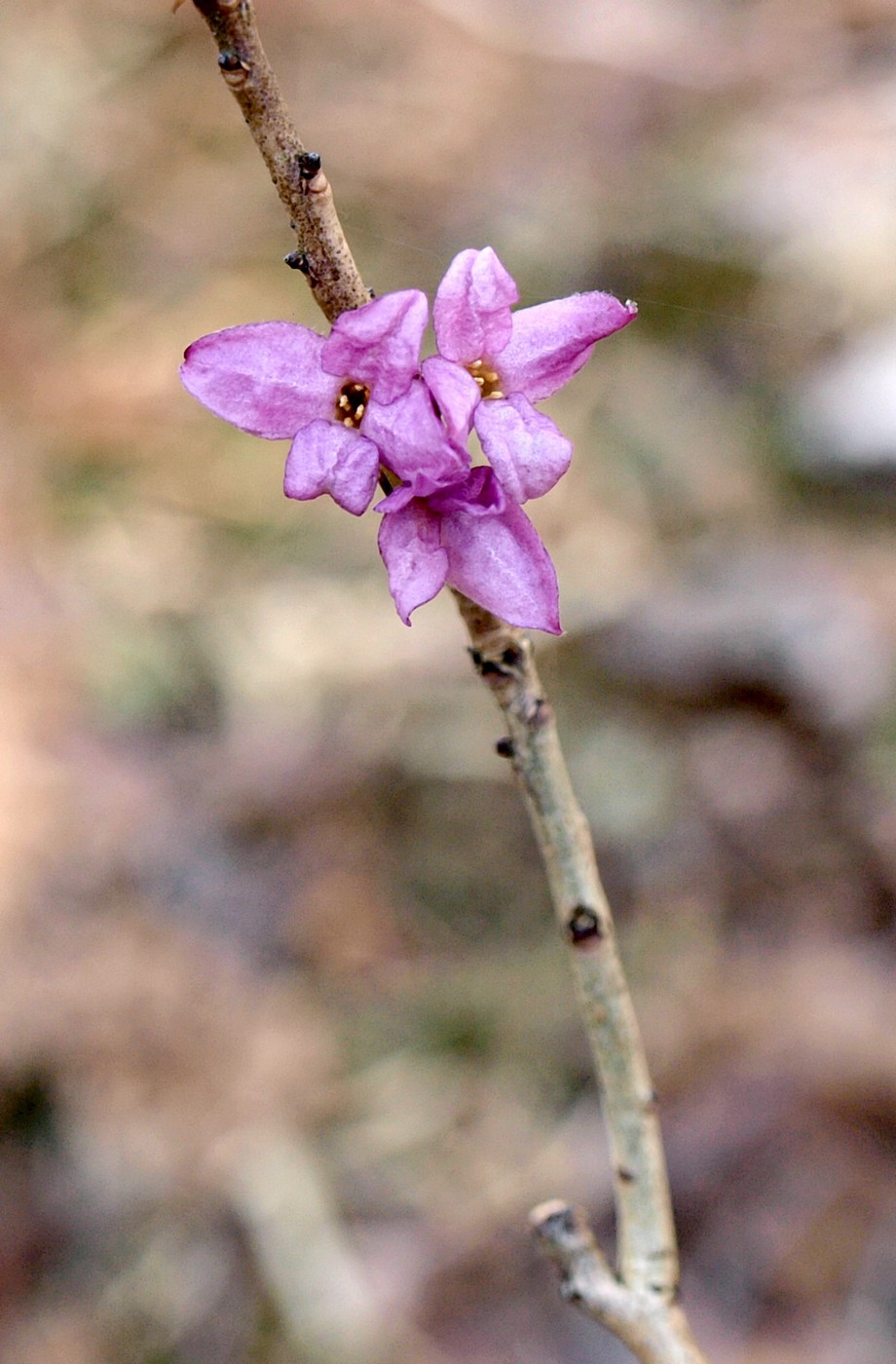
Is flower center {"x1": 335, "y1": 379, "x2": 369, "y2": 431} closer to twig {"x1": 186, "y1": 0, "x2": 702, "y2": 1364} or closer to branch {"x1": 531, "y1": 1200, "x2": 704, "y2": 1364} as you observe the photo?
twig {"x1": 186, "y1": 0, "x2": 702, "y2": 1364}

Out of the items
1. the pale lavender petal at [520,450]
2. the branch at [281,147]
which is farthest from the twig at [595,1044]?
the branch at [281,147]

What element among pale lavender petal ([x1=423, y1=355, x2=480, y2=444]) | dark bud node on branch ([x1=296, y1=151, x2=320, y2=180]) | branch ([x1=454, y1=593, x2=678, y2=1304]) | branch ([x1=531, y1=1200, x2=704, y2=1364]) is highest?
dark bud node on branch ([x1=296, y1=151, x2=320, y2=180])

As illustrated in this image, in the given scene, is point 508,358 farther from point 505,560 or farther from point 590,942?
point 590,942

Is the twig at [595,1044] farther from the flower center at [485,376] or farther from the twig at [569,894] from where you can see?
the flower center at [485,376]

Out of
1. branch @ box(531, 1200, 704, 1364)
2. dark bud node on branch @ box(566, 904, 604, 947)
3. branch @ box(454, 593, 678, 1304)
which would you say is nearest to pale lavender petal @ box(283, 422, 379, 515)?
branch @ box(454, 593, 678, 1304)

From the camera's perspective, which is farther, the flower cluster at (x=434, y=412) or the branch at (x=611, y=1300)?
the branch at (x=611, y=1300)

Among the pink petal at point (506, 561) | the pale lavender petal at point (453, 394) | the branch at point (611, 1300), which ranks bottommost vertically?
the branch at point (611, 1300)
